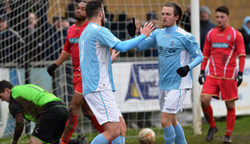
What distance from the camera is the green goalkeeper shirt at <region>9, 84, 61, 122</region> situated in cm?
646

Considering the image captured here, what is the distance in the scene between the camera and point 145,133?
23.5 feet

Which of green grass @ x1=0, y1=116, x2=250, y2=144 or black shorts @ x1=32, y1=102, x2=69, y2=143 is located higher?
black shorts @ x1=32, y1=102, x2=69, y2=143

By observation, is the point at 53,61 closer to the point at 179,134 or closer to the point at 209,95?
the point at 209,95

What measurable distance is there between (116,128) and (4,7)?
16.0 ft

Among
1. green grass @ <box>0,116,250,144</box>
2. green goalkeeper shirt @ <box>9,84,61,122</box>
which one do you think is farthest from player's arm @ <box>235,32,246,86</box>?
green goalkeeper shirt @ <box>9,84,61,122</box>

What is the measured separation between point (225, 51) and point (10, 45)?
419 centimetres

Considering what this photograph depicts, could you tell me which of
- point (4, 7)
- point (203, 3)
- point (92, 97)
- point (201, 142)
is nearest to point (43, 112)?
point (92, 97)

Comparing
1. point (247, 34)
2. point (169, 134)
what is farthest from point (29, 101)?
point (247, 34)

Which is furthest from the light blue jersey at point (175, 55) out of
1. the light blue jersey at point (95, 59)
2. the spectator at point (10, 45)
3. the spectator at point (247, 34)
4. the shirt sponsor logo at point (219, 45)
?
the spectator at point (247, 34)

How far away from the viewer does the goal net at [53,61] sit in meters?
9.23

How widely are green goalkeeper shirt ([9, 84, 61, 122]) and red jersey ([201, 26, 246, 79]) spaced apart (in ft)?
9.65

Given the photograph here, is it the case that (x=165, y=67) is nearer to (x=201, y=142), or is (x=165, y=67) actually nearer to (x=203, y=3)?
(x=201, y=142)

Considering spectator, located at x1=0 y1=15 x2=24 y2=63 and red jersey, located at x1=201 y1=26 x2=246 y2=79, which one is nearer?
red jersey, located at x1=201 y1=26 x2=246 y2=79

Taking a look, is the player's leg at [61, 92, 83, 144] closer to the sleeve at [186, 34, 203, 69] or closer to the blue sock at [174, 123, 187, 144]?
the blue sock at [174, 123, 187, 144]
